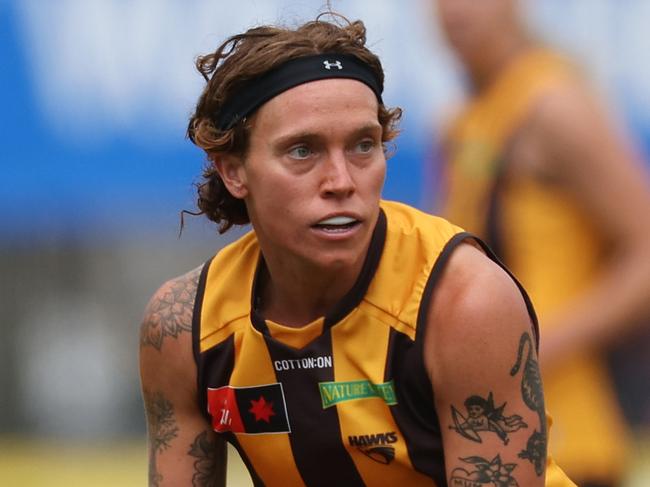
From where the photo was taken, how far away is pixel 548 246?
5.88m

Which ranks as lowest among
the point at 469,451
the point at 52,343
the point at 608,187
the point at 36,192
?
the point at 469,451

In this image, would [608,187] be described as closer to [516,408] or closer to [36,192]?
[516,408]

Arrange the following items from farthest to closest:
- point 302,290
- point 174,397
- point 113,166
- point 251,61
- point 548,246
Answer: point 113,166 → point 548,246 → point 174,397 → point 302,290 → point 251,61

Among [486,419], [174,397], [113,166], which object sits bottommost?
[486,419]

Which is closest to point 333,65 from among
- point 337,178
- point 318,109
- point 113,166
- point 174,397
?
point 318,109

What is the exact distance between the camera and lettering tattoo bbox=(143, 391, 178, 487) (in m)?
3.72

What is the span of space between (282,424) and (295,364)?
14 cm

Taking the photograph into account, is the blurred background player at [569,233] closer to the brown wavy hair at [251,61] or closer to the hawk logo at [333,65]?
the brown wavy hair at [251,61]

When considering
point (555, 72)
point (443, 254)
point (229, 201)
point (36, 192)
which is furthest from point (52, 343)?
point (443, 254)

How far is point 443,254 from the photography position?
3.37 metres

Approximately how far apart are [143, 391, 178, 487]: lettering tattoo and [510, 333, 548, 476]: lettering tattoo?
0.92 metres

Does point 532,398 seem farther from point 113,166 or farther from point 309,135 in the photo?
point 113,166

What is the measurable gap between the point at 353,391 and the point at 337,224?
0.40m

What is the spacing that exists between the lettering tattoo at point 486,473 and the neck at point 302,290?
517 mm
